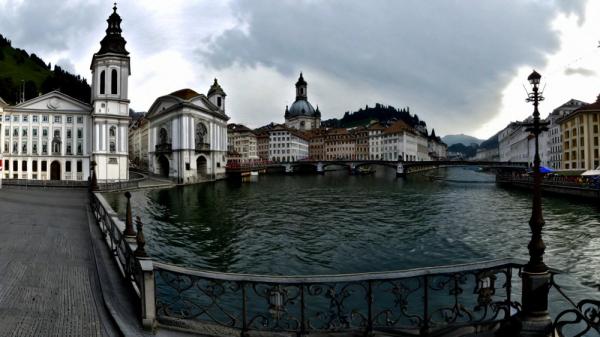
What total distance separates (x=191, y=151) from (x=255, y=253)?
50.6m

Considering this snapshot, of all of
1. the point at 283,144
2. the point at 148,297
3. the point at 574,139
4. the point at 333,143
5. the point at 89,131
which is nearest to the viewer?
the point at 148,297

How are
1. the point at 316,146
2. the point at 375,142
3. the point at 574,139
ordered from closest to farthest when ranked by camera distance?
1. the point at 574,139
2. the point at 375,142
3. the point at 316,146

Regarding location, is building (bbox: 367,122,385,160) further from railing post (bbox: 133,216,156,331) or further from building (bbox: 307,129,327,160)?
railing post (bbox: 133,216,156,331)

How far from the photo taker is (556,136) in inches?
3059

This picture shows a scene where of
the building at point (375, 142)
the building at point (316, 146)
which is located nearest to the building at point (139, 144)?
the building at point (316, 146)

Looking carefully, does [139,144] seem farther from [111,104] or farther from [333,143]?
[111,104]

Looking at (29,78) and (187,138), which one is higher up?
(29,78)

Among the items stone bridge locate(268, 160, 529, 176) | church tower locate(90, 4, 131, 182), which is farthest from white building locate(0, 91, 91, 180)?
stone bridge locate(268, 160, 529, 176)

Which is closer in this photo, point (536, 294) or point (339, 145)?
point (536, 294)

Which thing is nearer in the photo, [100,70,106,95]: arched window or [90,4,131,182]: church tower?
[90,4,131,182]: church tower

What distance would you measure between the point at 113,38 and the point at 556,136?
8534cm

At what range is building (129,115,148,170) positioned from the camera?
108650 millimetres

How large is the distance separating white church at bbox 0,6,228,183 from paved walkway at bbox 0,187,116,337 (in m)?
42.2

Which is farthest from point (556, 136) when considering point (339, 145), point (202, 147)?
point (339, 145)
